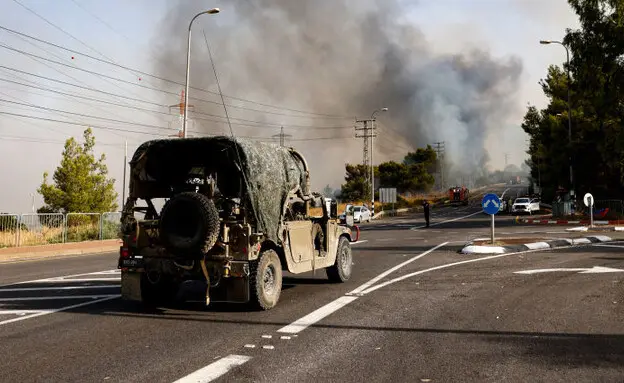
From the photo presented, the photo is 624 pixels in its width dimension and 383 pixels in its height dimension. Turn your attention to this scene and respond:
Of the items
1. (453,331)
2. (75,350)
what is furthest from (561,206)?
(75,350)

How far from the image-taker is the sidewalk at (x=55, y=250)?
1744 centimetres

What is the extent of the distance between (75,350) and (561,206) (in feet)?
119

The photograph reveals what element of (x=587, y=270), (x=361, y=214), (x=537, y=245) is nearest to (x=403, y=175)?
(x=361, y=214)

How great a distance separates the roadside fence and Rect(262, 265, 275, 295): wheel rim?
13109 millimetres

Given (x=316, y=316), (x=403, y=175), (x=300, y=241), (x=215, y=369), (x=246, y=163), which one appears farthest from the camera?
(x=403, y=175)

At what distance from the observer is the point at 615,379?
4.25 metres

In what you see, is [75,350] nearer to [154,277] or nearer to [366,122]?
[154,277]

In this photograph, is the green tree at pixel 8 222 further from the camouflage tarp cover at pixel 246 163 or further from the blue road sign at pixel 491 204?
the blue road sign at pixel 491 204

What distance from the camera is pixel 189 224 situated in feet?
22.8

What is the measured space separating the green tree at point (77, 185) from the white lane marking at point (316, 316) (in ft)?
89.4

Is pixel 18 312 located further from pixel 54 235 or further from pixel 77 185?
pixel 77 185

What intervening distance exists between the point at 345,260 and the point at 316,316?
3.41 metres

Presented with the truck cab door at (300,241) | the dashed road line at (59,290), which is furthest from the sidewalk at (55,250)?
the truck cab door at (300,241)

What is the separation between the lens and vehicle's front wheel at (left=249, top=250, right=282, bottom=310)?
275 inches
